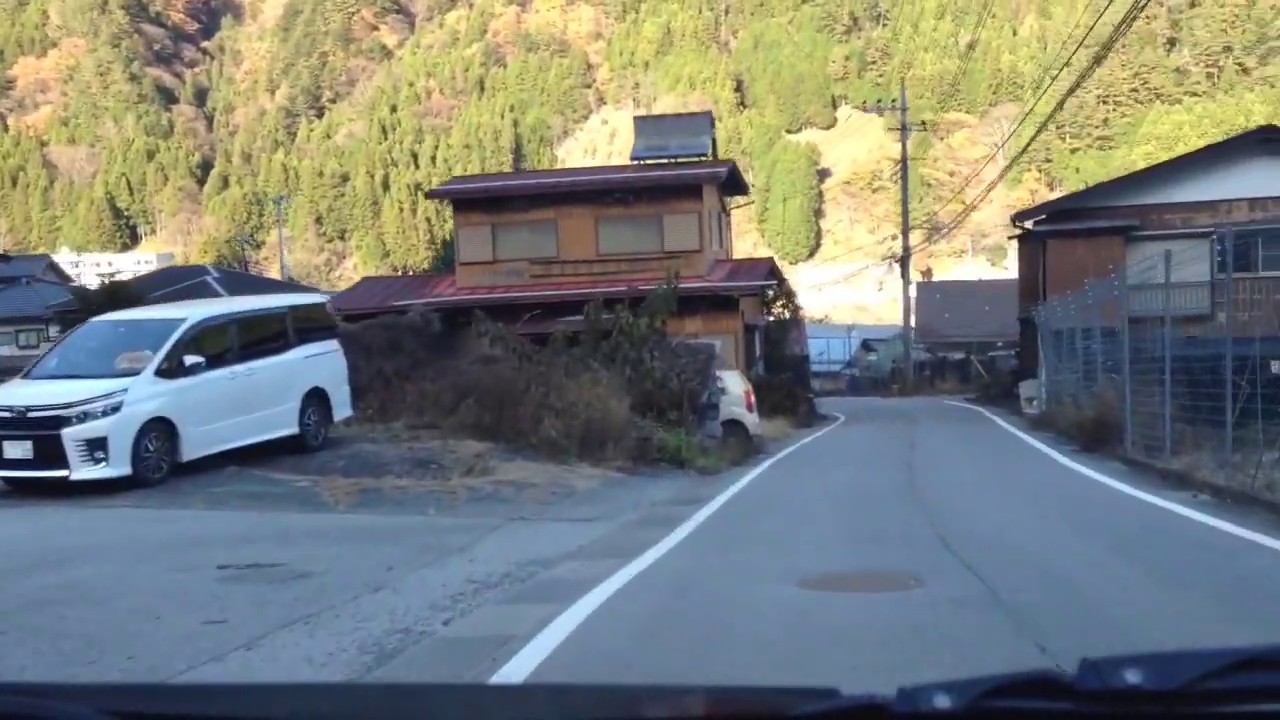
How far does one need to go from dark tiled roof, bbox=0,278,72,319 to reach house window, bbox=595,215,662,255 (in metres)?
21.5

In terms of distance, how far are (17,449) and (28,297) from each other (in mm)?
38101

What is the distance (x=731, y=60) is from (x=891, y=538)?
113201 mm

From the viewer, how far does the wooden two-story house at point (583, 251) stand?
34.8 metres

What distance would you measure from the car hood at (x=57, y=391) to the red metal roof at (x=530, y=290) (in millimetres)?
19724

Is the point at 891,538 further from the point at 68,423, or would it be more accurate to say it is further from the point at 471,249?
the point at 471,249

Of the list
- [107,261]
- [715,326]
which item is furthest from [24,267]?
[715,326]

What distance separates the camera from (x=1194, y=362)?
1593 cm

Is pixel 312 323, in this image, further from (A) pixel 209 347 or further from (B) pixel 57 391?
(B) pixel 57 391

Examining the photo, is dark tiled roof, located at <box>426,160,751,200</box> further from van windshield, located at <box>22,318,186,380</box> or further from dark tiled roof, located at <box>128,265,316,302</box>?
van windshield, located at <box>22,318,186,380</box>

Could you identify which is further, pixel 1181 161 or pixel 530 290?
pixel 1181 161

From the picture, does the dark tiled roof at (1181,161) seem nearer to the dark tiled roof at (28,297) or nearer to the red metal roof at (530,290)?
the red metal roof at (530,290)

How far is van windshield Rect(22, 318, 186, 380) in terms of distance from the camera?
14.9 m

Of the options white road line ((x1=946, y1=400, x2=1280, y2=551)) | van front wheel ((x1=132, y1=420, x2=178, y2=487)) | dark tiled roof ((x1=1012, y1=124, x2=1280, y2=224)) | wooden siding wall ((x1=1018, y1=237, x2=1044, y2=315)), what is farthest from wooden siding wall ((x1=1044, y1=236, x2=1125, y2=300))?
van front wheel ((x1=132, y1=420, x2=178, y2=487))

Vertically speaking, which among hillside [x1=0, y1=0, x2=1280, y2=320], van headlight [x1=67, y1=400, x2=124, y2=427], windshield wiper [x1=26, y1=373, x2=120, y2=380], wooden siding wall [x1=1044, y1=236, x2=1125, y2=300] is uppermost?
hillside [x1=0, y1=0, x2=1280, y2=320]
